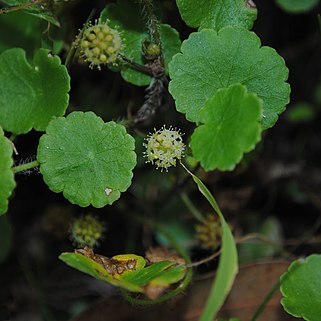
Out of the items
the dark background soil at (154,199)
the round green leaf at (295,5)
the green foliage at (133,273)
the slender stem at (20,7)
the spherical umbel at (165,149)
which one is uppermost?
the slender stem at (20,7)

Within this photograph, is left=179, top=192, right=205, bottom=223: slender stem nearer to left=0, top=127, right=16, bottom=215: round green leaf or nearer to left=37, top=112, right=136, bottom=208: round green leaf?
left=37, top=112, right=136, bottom=208: round green leaf

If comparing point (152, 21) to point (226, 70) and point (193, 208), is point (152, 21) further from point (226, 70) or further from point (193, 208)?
point (193, 208)

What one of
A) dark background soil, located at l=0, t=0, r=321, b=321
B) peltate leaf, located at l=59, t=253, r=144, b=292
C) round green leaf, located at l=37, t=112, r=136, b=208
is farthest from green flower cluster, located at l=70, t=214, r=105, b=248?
peltate leaf, located at l=59, t=253, r=144, b=292

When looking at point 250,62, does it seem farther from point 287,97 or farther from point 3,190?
point 3,190

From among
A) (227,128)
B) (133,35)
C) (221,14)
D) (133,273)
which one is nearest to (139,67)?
(133,35)

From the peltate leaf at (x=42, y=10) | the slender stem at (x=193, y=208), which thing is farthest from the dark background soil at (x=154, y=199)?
the peltate leaf at (x=42, y=10)

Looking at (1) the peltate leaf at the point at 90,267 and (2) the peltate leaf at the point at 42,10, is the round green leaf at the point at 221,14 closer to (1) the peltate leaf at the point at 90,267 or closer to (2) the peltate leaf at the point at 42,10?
(2) the peltate leaf at the point at 42,10

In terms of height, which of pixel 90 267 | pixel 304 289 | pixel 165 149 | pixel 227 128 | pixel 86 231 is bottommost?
pixel 86 231
